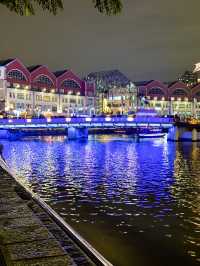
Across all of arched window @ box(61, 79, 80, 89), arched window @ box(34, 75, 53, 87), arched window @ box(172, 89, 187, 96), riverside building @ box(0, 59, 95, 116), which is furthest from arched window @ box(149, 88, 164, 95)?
arched window @ box(34, 75, 53, 87)

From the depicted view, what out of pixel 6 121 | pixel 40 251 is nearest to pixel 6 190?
pixel 40 251

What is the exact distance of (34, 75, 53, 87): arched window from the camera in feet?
466

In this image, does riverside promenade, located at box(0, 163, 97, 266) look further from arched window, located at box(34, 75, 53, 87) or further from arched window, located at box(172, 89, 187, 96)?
arched window, located at box(172, 89, 187, 96)

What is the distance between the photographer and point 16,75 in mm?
134375

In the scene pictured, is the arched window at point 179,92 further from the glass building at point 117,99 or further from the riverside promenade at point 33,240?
the riverside promenade at point 33,240

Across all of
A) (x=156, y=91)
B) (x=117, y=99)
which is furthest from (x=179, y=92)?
(x=117, y=99)

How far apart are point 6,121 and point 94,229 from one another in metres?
76.2

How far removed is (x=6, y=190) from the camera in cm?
2280

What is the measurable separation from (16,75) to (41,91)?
39.1ft

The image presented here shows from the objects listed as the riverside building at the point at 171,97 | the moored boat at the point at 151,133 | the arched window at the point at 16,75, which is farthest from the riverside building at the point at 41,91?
the moored boat at the point at 151,133

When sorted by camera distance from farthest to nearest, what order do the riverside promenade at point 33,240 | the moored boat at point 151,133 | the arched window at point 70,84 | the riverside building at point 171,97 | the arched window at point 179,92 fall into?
the arched window at point 179,92, the riverside building at point 171,97, the arched window at point 70,84, the moored boat at point 151,133, the riverside promenade at point 33,240

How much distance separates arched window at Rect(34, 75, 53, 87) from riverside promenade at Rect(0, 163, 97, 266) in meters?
125

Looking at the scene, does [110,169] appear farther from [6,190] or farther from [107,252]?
[107,252]

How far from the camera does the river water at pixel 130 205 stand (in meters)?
15.4
